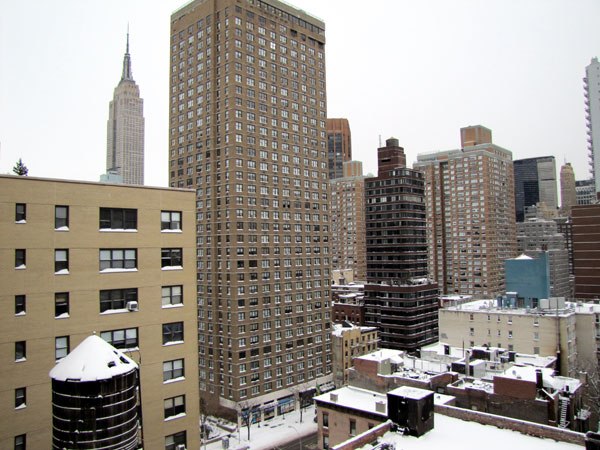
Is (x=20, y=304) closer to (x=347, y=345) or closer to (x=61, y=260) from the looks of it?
(x=61, y=260)

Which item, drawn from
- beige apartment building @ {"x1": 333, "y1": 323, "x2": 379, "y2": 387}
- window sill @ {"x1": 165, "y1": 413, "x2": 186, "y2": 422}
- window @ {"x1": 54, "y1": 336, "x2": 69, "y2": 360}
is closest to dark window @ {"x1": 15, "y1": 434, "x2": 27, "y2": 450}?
window @ {"x1": 54, "y1": 336, "x2": 69, "y2": 360}

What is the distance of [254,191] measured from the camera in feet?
313

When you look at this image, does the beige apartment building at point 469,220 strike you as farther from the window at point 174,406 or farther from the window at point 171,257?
the window at point 171,257

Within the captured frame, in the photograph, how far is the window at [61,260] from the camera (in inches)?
1109

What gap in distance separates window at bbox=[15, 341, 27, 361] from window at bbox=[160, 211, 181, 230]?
10688 mm

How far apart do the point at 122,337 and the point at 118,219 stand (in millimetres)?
7627

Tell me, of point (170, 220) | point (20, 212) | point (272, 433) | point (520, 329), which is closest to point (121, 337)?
point (170, 220)

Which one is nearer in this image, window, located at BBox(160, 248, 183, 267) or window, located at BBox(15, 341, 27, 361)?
window, located at BBox(15, 341, 27, 361)

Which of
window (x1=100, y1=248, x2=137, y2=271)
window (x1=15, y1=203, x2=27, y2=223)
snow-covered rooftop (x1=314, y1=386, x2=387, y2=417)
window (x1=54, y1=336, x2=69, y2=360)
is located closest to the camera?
window (x1=15, y1=203, x2=27, y2=223)

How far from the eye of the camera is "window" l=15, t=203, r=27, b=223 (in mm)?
26939

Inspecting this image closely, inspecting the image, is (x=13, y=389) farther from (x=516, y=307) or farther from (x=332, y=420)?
(x=516, y=307)

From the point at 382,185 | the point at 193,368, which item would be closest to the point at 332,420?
the point at 193,368

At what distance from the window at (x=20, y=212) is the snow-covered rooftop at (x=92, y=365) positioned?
1024 cm

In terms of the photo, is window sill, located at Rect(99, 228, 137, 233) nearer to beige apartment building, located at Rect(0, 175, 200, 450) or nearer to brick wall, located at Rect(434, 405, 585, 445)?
beige apartment building, located at Rect(0, 175, 200, 450)
